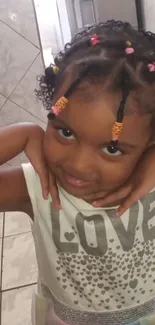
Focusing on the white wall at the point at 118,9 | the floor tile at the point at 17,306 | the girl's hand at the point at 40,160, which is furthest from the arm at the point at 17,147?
the white wall at the point at 118,9

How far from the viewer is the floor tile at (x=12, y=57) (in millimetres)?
1569

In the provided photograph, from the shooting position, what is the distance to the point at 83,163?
50 cm

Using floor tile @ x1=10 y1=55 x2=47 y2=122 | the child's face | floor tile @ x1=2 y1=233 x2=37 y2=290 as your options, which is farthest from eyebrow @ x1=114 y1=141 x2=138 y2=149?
floor tile @ x1=10 y1=55 x2=47 y2=122

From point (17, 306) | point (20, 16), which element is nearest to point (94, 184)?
point (17, 306)

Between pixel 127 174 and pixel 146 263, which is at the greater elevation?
pixel 127 174

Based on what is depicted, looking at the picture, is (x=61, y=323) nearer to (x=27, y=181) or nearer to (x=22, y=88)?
(x=27, y=181)

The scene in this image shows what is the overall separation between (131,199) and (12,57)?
1.14m

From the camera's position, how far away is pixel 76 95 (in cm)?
50

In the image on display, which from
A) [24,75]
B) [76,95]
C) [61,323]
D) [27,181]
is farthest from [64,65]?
[24,75]

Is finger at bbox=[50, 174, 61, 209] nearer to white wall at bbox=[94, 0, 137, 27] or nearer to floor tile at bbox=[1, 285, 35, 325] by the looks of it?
floor tile at bbox=[1, 285, 35, 325]

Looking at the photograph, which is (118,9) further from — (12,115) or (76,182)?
(76,182)

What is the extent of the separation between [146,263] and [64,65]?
307mm

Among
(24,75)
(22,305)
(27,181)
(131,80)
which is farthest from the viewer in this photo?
(24,75)

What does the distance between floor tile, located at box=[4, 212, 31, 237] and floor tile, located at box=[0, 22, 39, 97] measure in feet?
1.54
